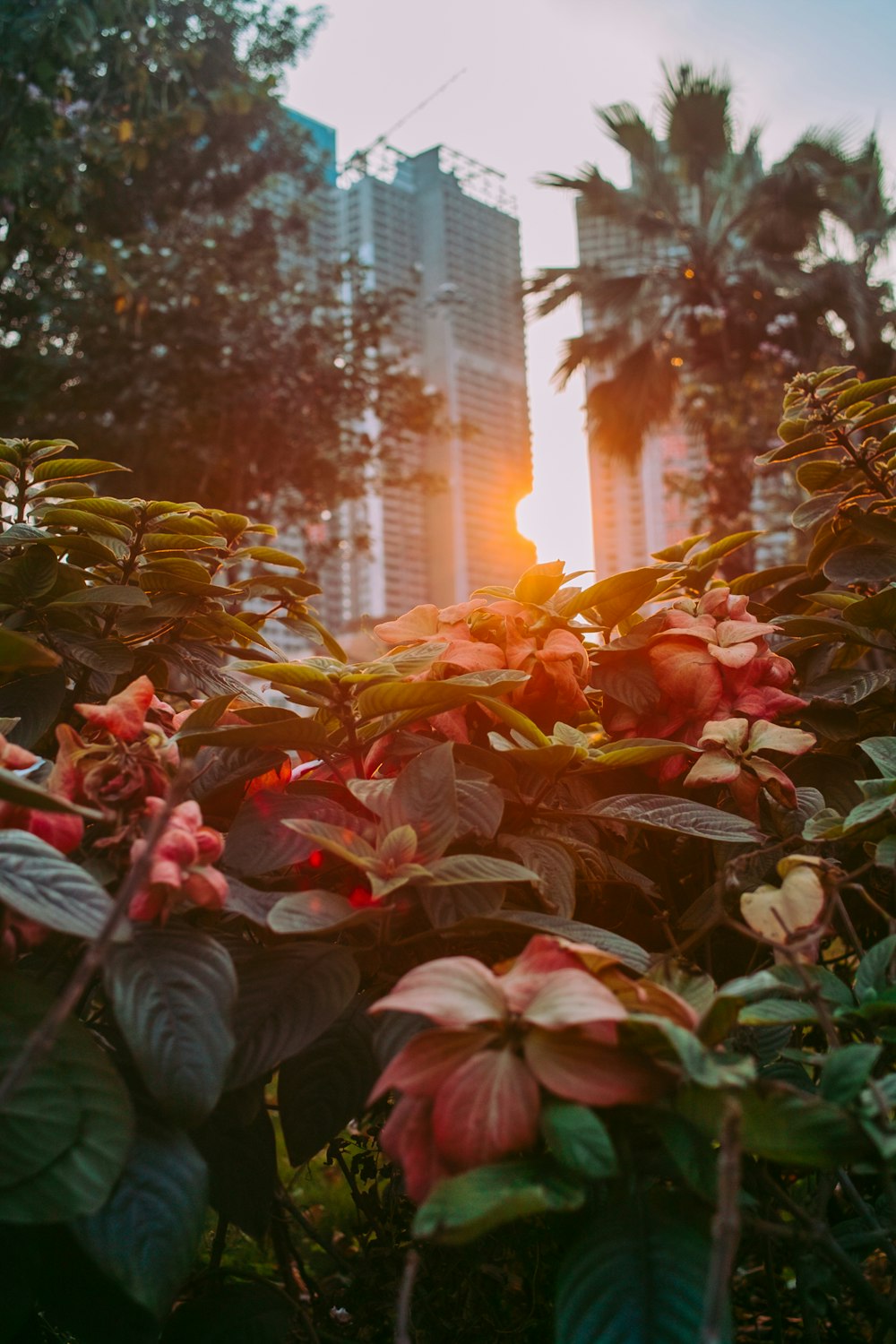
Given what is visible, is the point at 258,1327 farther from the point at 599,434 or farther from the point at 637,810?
the point at 599,434

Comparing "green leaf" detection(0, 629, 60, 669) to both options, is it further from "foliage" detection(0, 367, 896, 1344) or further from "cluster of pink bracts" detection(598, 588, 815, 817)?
"cluster of pink bracts" detection(598, 588, 815, 817)

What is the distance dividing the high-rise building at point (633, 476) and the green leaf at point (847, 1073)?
226 inches

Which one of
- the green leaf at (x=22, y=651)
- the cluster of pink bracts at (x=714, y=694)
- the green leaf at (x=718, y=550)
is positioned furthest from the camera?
the green leaf at (x=718, y=550)

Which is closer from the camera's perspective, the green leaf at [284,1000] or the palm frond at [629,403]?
the green leaf at [284,1000]

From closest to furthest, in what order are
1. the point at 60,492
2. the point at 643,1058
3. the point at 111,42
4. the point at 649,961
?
the point at 643,1058, the point at 649,961, the point at 60,492, the point at 111,42

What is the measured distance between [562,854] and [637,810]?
59 mm

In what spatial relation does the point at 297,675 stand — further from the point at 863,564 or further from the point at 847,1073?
the point at 863,564

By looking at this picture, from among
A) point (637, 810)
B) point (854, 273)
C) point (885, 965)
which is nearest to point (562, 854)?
point (637, 810)

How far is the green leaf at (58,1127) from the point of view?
39 cm

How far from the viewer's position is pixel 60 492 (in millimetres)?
813

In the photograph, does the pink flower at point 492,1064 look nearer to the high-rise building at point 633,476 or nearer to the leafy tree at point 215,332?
the high-rise building at point 633,476

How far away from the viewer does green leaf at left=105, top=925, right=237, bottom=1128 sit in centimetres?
42

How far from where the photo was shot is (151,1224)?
42cm

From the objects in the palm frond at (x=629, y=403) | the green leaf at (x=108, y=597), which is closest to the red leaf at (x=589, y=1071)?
the green leaf at (x=108, y=597)
